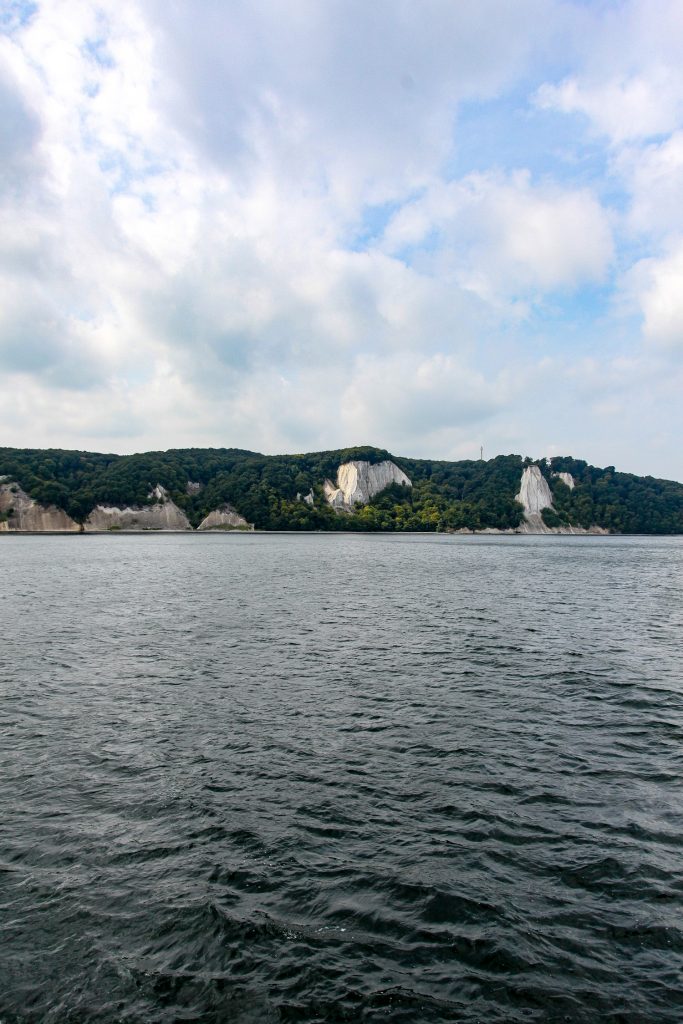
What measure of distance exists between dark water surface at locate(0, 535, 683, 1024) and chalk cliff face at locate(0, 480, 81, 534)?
17543 cm

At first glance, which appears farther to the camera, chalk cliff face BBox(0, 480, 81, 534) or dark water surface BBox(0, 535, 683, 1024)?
chalk cliff face BBox(0, 480, 81, 534)

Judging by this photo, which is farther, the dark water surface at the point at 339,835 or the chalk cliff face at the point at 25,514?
the chalk cliff face at the point at 25,514

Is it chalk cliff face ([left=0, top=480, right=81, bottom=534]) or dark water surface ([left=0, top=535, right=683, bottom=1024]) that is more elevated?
chalk cliff face ([left=0, top=480, right=81, bottom=534])

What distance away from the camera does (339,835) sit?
10695 mm

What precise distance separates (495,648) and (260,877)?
63.4ft

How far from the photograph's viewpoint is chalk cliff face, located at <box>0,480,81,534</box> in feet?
579

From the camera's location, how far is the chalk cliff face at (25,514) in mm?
176375

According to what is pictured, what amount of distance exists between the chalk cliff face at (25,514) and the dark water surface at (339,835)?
175429 millimetres

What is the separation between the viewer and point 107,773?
1321 cm

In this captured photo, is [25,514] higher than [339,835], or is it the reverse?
[25,514]

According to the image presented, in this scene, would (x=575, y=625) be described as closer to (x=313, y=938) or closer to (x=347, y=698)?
(x=347, y=698)

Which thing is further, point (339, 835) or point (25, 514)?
point (25, 514)

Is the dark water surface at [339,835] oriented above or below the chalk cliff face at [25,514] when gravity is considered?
below

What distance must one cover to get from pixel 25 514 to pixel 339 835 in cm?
19697
